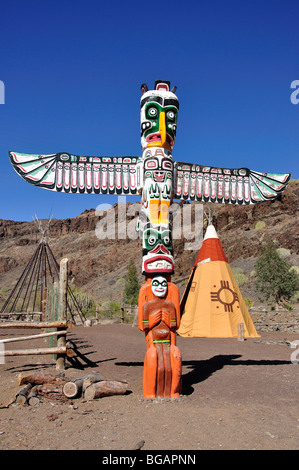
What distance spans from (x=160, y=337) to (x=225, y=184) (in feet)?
13.6

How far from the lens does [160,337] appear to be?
5871 mm

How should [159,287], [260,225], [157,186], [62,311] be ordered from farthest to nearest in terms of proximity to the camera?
[260,225] < [62,311] < [157,186] < [159,287]

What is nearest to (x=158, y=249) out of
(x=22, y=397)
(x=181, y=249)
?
(x=22, y=397)

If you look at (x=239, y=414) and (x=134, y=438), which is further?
(x=239, y=414)

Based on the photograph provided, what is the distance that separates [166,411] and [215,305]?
8909 mm

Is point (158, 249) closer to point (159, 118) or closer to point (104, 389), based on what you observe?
point (104, 389)

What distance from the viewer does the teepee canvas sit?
13.7 metres

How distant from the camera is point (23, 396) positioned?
539 centimetres

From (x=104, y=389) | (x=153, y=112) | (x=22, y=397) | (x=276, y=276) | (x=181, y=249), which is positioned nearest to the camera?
(x=22, y=397)

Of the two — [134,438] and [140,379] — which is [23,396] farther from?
[140,379]

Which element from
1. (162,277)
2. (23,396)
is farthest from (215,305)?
(23,396)

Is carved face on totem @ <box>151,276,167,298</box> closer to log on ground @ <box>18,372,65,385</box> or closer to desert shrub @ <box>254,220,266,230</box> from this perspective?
log on ground @ <box>18,372,65,385</box>

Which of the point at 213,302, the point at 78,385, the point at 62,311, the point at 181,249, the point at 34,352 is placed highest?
the point at 181,249

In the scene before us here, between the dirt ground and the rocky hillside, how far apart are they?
23945 mm
